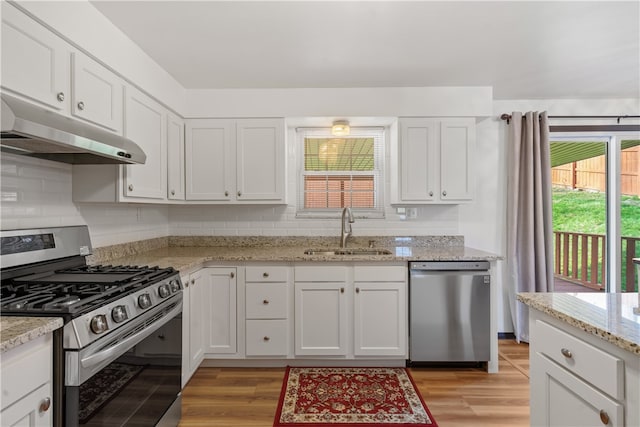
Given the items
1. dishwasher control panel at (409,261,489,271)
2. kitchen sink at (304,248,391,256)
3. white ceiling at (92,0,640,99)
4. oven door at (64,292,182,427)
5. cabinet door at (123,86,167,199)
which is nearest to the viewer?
oven door at (64,292,182,427)

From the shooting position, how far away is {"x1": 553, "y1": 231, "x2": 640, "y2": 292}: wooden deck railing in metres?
3.56

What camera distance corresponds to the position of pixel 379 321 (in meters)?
2.78

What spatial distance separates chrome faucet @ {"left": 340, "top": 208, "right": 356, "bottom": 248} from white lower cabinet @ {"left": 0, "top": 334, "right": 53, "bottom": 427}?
241 cm

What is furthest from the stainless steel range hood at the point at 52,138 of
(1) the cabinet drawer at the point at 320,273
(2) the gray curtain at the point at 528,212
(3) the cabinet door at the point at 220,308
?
(2) the gray curtain at the point at 528,212

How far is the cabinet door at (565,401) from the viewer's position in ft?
3.39

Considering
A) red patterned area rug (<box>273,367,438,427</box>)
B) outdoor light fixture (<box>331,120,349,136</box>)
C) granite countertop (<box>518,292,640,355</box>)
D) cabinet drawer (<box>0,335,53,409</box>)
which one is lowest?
red patterned area rug (<box>273,367,438,427</box>)

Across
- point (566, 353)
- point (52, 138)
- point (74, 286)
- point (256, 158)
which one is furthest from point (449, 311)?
point (52, 138)

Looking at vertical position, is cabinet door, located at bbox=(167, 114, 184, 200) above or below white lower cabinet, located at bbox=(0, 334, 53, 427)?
above

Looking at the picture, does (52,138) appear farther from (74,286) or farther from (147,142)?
(147,142)

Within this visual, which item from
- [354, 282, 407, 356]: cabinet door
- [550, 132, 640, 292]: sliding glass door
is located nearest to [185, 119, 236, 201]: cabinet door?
[354, 282, 407, 356]: cabinet door

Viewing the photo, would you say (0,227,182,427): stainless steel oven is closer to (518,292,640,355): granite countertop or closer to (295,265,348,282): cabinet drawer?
(295,265,348,282): cabinet drawer

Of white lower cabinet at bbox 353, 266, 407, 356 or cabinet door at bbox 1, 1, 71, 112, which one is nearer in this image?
cabinet door at bbox 1, 1, 71, 112

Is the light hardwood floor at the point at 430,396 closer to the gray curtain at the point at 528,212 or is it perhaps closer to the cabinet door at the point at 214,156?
the gray curtain at the point at 528,212

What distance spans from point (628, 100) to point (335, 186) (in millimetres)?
3074
